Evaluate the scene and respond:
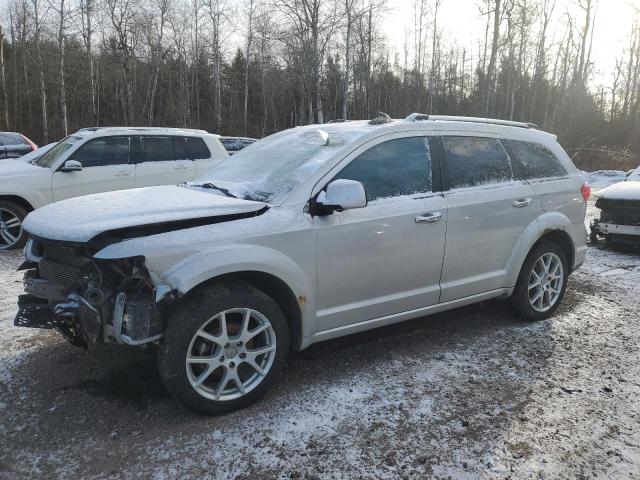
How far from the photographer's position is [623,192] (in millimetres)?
7613

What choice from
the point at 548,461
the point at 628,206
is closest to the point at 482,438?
the point at 548,461

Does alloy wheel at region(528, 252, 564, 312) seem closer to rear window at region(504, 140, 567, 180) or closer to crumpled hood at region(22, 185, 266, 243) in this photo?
rear window at region(504, 140, 567, 180)

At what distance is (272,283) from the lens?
325 centimetres

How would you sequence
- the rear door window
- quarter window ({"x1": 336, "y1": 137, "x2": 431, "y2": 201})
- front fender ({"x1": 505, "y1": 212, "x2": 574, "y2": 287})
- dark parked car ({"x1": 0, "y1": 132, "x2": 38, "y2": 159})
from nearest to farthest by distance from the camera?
quarter window ({"x1": 336, "y1": 137, "x2": 431, "y2": 201}), front fender ({"x1": 505, "y1": 212, "x2": 574, "y2": 287}), the rear door window, dark parked car ({"x1": 0, "y1": 132, "x2": 38, "y2": 159})

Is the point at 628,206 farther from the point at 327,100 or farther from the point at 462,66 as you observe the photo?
the point at 462,66

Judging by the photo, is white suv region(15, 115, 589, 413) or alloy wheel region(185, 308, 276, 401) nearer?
white suv region(15, 115, 589, 413)

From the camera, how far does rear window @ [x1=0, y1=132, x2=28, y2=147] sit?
13.1m

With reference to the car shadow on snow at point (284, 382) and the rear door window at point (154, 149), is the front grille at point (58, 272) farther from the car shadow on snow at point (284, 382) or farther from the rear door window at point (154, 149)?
the rear door window at point (154, 149)

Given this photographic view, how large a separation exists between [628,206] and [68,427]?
777cm

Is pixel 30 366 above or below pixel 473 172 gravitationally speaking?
below

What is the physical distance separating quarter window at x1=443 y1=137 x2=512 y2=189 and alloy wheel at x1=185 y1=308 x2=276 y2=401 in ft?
6.45

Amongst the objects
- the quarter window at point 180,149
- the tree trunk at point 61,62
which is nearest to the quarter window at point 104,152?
the quarter window at point 180,149

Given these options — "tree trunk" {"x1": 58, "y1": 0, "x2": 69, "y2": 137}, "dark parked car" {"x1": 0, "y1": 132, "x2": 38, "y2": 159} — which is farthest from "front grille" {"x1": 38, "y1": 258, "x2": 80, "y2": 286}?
"tree trunk" {"x1": 58, "y1": 0, "x2": 69, "y2": 137}

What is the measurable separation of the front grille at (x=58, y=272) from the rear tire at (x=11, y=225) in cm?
472
